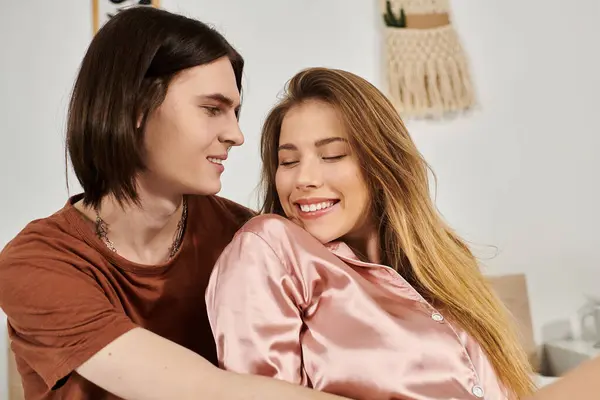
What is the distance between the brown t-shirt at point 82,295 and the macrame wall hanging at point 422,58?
1379 millimetres

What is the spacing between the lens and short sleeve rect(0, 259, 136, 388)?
3.34 ft

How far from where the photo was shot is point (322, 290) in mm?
1062

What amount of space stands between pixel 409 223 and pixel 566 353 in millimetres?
1614

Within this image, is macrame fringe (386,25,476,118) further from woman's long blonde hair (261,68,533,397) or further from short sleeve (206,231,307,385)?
short sleeve (206,231,307,385)

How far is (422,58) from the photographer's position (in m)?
2.59

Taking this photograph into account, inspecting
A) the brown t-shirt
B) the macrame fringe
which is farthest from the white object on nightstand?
the brown t-shirt

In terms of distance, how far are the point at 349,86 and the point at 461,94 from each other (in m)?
1.57

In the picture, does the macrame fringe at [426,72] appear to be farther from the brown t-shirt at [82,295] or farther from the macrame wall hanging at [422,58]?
the brown t-shirt at [82,295]

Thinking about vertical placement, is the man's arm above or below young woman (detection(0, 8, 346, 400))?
below

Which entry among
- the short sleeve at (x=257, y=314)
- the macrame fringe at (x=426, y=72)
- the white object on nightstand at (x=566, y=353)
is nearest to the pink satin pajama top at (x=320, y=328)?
the short sleeve at (x=257, y=314)

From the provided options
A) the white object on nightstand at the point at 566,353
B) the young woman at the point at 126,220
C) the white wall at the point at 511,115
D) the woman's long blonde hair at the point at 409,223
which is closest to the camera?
the young woman at the point at 126,220

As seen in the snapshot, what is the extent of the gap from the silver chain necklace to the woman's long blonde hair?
32 cm

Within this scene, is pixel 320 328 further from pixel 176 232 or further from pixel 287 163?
pixel 176 232

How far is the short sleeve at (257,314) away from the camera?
98 centimetres
